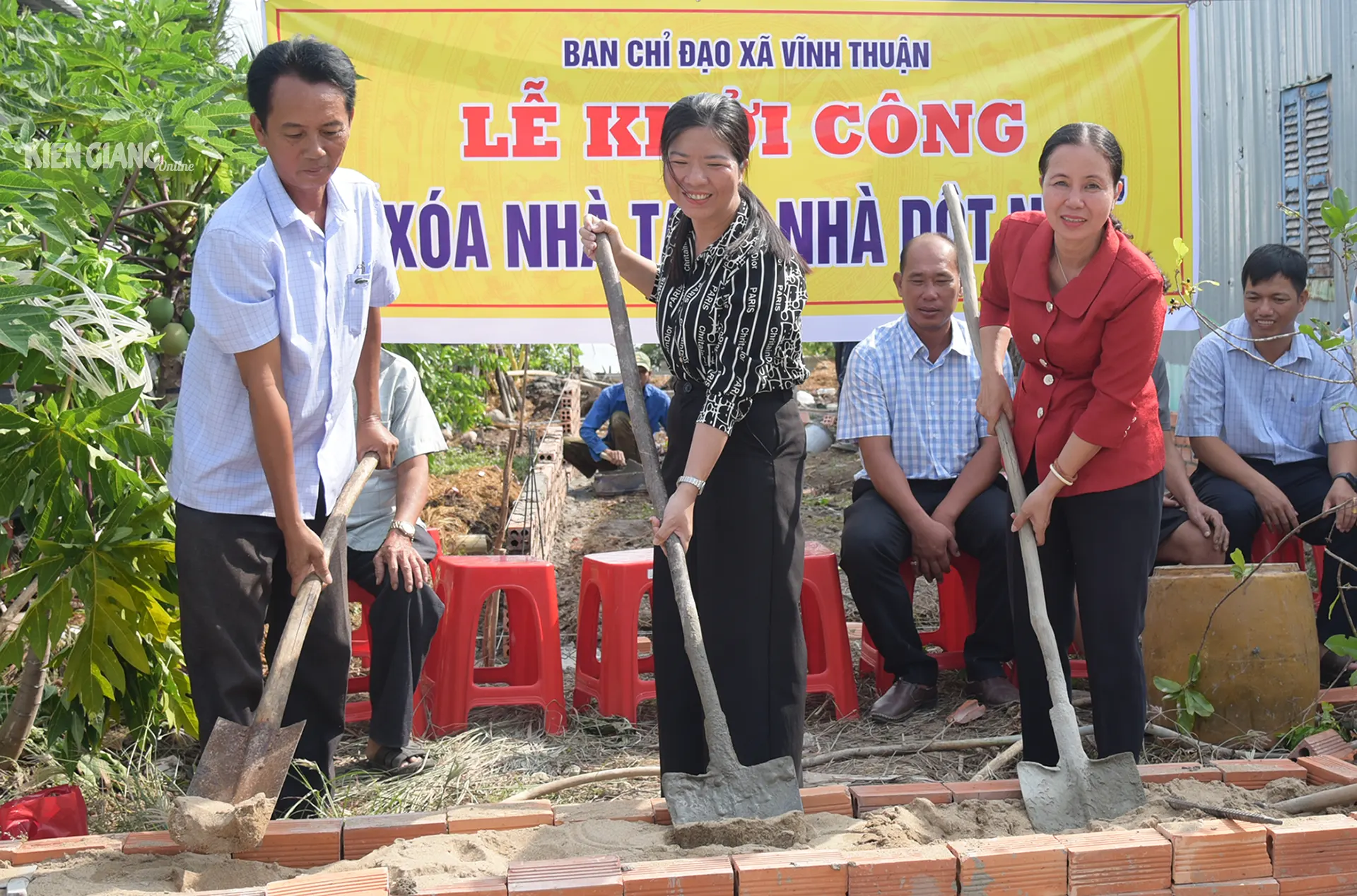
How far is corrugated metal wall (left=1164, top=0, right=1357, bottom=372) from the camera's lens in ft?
20.2

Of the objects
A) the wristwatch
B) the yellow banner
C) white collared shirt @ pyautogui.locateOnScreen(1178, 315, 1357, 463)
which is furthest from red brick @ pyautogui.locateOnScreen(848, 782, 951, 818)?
white collared shirt @ pyautogui.locateOnScreen(1178, 315, 1357, 463)

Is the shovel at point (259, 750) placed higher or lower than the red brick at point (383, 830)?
higher

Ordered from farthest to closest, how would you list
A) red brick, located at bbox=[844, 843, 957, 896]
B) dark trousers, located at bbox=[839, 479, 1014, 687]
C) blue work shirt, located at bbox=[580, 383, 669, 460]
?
blue work shirt, located at bbox=[580, 383, 669, 460], dark trousers, located at bbox=[839, 479, 1014, 687], red brick, located at bbox=[844, 843, 957, 896]

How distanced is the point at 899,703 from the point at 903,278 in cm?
153

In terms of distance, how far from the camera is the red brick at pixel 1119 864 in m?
2.29

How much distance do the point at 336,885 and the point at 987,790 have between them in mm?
1423

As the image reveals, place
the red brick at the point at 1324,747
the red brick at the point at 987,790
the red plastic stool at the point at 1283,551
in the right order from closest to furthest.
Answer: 1. the red brick at the point at 987,790
2. the red brick at the point at 1324,747
3. the red plastic stool at the point at 1283,551

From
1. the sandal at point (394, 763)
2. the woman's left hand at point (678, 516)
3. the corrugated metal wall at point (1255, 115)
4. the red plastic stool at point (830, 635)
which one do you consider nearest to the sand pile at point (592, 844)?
the woman's left hand at point (678, 516)

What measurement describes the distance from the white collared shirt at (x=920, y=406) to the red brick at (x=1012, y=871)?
6.82 ft

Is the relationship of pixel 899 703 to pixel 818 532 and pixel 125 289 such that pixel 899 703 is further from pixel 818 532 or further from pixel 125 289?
pixel 818 532

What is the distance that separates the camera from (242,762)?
7.95ft

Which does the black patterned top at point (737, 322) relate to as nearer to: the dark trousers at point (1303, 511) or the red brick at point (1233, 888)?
the red brick at point (1233, 888)

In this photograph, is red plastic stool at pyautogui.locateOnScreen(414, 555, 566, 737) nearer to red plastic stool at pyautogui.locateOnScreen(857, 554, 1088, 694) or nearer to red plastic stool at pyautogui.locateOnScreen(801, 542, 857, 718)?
red plastic stool at pyautogui.locateOnScreen(801, 542, 857, 718)

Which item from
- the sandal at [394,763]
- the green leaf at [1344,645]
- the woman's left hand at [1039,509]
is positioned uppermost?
the woman's left hand at [1039,509]
